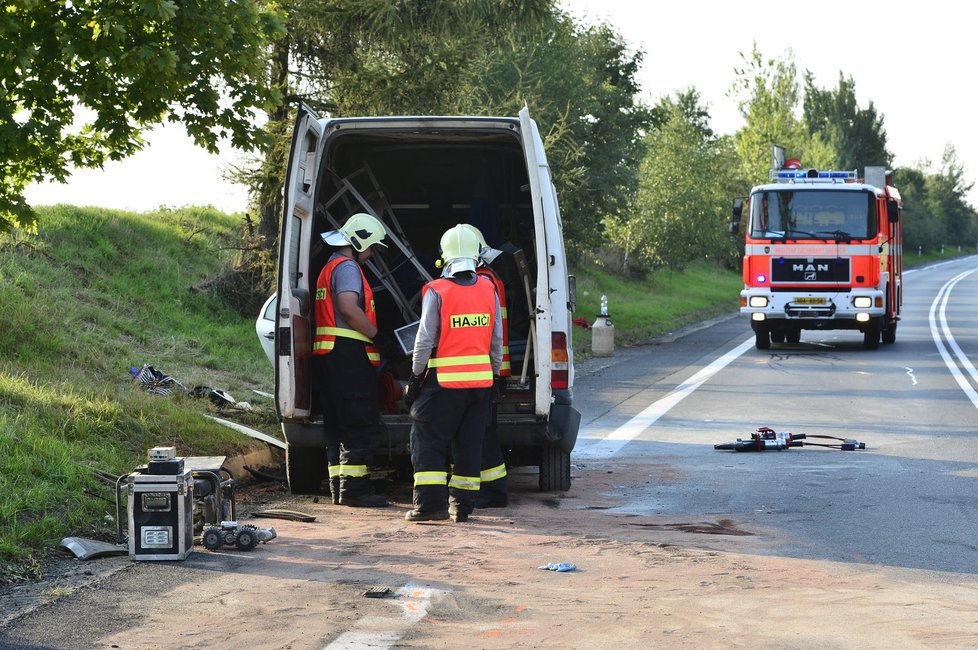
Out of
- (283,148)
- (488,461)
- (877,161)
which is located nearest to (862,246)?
(283,148)

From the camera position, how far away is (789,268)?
2331cm

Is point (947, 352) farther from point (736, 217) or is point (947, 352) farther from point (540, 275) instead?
point (540, 275)

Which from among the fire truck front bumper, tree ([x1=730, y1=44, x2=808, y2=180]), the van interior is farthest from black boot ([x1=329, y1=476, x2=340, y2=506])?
tree ([x1=730, y1=44, x2=808, y2=180])

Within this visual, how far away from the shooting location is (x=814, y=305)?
23297 millimetres

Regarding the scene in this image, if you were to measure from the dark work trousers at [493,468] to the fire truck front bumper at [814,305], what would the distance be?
50.5 ft

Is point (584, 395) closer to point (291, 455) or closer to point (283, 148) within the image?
point (283, 148)

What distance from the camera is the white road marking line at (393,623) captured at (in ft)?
16.9

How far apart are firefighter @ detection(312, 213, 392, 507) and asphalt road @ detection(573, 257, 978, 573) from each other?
1.71 metres

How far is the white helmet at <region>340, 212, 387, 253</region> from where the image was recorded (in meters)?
8.70

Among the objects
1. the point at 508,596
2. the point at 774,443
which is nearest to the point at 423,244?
the point at 774,443

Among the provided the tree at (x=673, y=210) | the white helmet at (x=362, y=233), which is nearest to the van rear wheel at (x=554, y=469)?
the white helmet at (x=362, y=233)

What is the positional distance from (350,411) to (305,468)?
0.84 m

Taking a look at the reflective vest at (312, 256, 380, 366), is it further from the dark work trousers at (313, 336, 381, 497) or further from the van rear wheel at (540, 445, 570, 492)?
the van rear wheel at (540, 445, 570, 492)

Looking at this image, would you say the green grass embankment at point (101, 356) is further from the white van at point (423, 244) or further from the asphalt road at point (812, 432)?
the asphalt road at point (812, 432)
